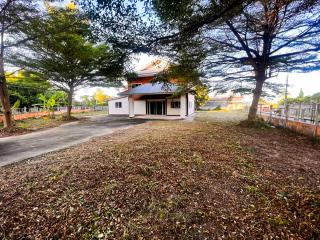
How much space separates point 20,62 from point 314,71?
61.0ft

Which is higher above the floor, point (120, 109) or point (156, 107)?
point (156, 107)

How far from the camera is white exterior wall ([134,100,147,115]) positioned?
21.3 meters

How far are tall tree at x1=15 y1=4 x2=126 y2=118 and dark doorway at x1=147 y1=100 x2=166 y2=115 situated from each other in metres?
6.00

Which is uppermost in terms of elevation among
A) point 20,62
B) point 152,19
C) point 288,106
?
point 20,62

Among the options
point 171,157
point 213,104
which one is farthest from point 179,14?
point 213,104

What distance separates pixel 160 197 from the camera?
3.10m

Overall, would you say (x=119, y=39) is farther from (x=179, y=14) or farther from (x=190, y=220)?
(x=190, y=220)

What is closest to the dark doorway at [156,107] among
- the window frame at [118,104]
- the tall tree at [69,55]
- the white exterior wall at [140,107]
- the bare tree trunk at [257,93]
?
the white exterior wall at [140,107]

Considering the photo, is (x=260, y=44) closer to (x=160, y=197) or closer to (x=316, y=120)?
(x=316, y=120)

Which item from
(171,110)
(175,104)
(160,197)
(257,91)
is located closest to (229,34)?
(257,91)

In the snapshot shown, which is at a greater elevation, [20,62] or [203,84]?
[20,62]

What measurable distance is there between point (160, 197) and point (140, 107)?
739 inches

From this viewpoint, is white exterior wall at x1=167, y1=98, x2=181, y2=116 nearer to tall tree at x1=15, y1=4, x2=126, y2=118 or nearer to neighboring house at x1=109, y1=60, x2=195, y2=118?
neighboring house at x1=109, y1=60, x2=195, y2=118

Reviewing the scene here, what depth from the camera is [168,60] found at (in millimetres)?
6719
